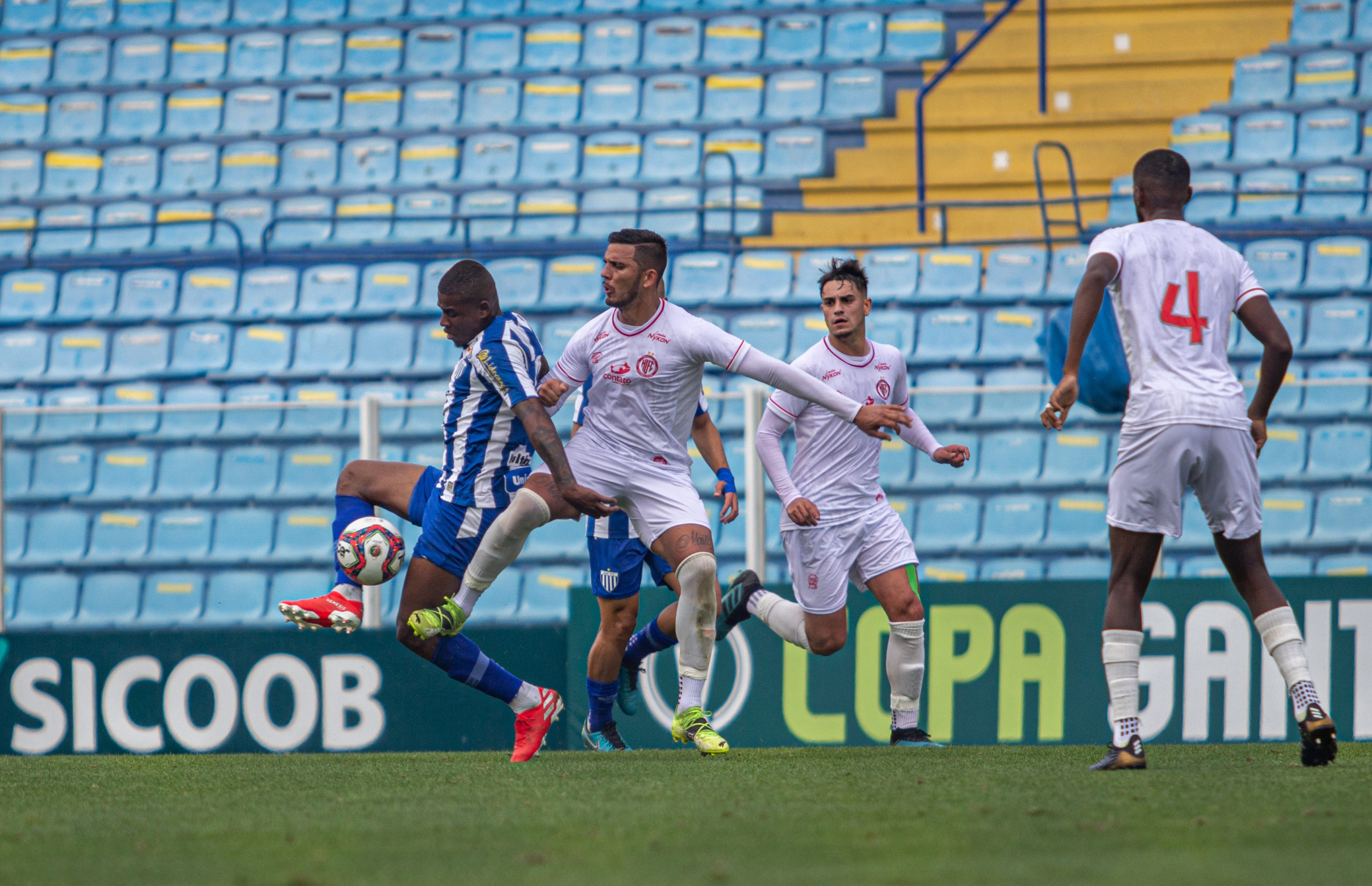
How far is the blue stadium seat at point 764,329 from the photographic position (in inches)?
411

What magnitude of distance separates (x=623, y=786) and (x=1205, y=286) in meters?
2.38

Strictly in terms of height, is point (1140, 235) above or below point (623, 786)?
above

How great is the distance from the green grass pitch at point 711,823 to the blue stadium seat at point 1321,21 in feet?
28.4

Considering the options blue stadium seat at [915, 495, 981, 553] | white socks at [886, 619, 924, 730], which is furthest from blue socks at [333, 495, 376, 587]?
blue stadium seat at [915, 495, 981, 553]

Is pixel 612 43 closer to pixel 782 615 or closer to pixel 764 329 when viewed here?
pixel 764 329

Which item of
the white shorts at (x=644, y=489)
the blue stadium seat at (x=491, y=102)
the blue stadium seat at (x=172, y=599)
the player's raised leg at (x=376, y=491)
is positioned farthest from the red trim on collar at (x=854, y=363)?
the blue stadium seat at (x=491, y=102)

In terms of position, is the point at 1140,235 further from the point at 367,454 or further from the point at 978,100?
the point at 978,100

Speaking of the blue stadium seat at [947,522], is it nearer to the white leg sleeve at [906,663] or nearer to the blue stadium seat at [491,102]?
the white leg sleeve at [906,663]

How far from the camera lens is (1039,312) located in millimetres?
10359

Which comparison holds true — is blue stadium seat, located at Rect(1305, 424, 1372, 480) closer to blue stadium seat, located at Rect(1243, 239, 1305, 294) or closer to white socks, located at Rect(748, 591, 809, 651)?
blue stadium seat, located at Rect(1243, 239, 1305, 294)

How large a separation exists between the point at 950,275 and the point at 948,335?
2.38 feet

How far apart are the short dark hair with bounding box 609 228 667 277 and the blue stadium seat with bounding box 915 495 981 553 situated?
8.81 feet

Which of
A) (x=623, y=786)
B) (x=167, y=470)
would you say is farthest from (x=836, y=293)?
(x=167, y=470)

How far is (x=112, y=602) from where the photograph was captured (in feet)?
26.7
